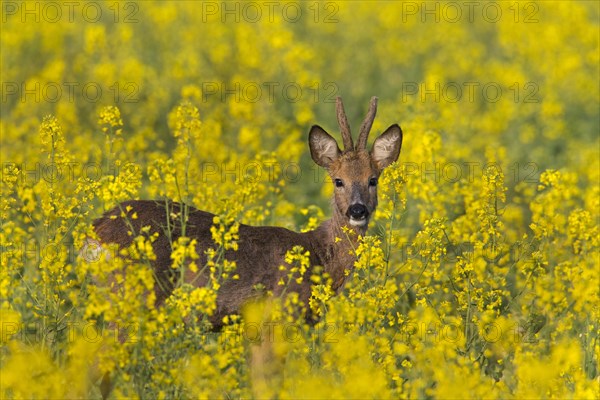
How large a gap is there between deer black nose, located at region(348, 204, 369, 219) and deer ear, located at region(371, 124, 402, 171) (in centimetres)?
66

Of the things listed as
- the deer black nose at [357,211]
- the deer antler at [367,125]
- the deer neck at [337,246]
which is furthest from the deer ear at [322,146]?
the deer black nose at [357,211]

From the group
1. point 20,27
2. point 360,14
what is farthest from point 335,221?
point 360,14

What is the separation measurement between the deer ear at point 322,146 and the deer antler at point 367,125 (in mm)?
273

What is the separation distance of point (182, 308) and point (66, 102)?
9484mm

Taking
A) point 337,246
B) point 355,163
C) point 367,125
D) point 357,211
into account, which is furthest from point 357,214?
point 367,125

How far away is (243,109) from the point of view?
14336 mm

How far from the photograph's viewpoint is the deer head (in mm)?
8789

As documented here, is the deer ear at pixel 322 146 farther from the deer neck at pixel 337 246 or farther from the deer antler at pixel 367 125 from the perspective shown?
the deer neck at pixel 337 246

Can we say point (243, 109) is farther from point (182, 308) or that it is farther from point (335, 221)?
point (182, 308)

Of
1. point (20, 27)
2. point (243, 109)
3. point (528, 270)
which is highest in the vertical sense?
point (20, 27)

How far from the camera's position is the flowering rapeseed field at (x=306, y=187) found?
6.83 metres

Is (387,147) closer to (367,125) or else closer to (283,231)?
(367,125)

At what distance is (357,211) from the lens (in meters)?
8.65

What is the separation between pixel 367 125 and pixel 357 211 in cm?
68
